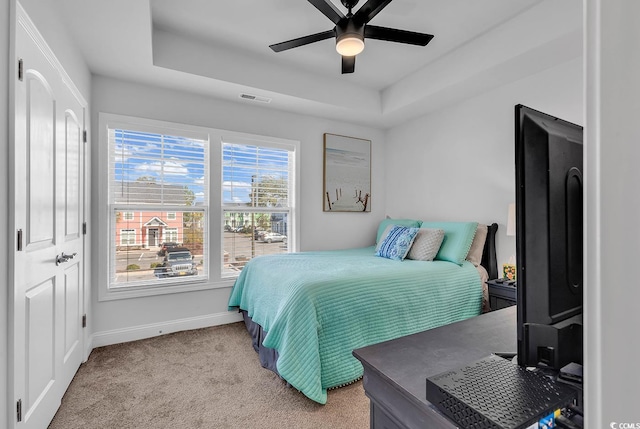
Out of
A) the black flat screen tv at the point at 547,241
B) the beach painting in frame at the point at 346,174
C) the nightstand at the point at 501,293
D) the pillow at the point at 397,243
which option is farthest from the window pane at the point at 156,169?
the black flat screen tv at the point at 547,241

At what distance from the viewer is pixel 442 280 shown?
2551 millimetres

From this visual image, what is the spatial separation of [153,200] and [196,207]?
0.41 meters

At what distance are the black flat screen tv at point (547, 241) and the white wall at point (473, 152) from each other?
7.10 feet

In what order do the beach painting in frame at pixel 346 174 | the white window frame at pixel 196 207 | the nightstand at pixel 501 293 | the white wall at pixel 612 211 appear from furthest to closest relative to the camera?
the beach painting in frame at pixel 346 174
the white window frame at pixel 196 207
the nightstand at pixel 501 293
the white wall at pixel 612 211

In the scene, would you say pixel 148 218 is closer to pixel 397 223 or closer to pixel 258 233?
pixel 258 233

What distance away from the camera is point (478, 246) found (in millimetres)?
3086

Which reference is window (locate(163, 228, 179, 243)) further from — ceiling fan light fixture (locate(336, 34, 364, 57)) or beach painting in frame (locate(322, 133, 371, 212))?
ceiling fan light fixture (locate(336, 34, 364, 57))

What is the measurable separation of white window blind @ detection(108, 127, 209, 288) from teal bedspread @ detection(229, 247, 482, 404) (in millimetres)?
→ 991

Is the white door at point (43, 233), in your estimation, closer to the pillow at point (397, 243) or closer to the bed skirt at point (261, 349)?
the bed skirt at point (261, 349)

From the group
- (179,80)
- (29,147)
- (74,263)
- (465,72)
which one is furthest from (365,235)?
(29,147)

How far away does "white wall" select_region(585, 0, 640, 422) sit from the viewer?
1.04 feet

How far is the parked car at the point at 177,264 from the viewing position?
3168 mm

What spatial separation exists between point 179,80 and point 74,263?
1835 millimetres

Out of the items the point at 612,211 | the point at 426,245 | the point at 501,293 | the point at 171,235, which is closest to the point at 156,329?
the point at 171,235
